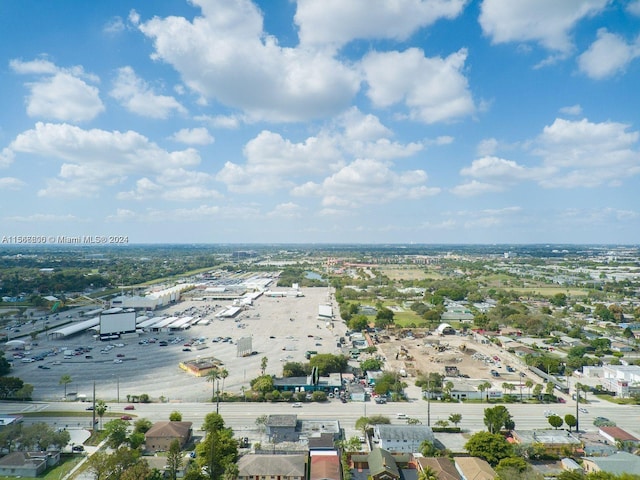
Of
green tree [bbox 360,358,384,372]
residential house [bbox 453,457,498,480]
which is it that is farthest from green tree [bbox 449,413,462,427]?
green tree [bbox 360,358,384,372]

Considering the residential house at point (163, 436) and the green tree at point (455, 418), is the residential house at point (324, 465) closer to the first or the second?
the residential house at point (163, 436)

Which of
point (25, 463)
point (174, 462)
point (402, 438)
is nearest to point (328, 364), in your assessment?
point (402, 438)

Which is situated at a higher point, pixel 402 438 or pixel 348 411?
pixel 402 438

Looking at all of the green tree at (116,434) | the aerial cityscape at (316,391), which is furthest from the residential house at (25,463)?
the green tree at (116,434)

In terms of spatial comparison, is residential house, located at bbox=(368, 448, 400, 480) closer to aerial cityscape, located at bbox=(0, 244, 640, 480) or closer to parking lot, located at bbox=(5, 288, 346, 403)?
aerial cityscape, located at bbox=(0, 244, 640, 480)

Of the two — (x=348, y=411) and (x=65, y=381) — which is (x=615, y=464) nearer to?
(x=348, y=411)

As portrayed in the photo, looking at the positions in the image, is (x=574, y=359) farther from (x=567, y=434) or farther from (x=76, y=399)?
(x=76, y=399)
